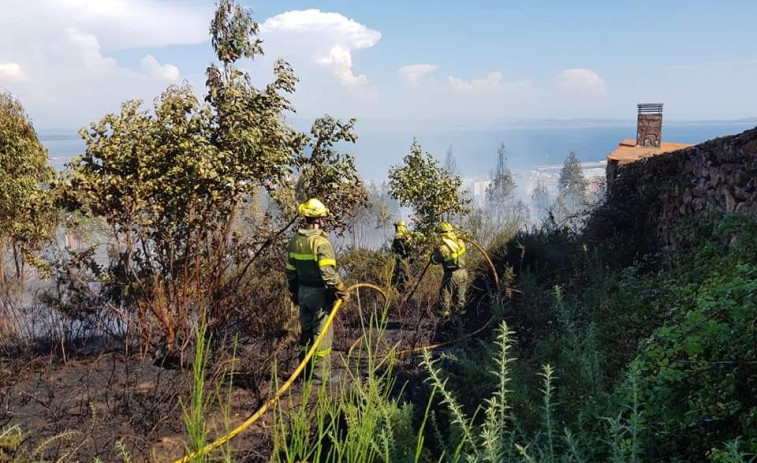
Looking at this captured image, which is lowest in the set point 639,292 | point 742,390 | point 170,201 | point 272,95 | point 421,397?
point 421,397

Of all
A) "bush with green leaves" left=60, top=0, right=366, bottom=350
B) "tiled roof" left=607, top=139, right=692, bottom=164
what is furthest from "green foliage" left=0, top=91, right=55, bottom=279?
"tiled roof" left=607, top=139, right=692, bottom=164

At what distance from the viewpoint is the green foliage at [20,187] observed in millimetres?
8594

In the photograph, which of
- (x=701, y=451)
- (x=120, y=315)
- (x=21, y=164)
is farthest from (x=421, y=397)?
(x=21, y=164)

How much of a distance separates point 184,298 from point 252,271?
1643mm

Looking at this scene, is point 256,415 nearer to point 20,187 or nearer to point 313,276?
point 313,276

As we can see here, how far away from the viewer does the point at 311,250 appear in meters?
5.46

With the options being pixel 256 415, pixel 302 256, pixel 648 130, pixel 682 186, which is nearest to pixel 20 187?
pixel 302 256

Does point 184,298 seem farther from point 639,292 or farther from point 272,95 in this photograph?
point 639,292

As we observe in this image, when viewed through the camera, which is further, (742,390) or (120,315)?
(120,315)

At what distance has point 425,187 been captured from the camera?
8.73 metres

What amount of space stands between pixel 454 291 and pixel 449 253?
0.68 metres

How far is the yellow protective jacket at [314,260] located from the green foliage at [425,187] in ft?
11.3

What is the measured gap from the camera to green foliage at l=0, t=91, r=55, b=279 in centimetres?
859

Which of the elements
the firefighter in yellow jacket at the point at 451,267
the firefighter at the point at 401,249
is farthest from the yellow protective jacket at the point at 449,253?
the firefighter at the point at 401,249
